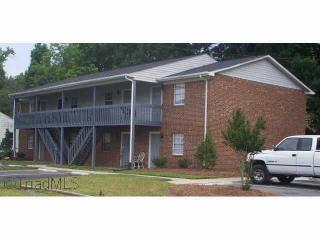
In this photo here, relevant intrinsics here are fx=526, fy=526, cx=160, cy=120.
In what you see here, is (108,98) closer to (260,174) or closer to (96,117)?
(96,117)

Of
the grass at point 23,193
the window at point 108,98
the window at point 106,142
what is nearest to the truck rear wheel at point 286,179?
the grass at point 23,193

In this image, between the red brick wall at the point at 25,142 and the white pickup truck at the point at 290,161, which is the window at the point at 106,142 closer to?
the red brick wall at the point at 25,142

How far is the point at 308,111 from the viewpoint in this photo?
31125mm

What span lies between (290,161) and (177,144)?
8.91 metres

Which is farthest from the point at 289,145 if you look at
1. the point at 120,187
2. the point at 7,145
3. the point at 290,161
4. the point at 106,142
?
the point at 7,145

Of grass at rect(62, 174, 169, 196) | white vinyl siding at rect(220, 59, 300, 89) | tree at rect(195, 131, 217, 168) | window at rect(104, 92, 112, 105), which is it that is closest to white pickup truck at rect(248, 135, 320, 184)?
grass at rect(62, 174, 169, 196)

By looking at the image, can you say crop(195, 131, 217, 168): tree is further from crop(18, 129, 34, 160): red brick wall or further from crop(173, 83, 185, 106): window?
crop(18, 129, 34, 160): red brick wall

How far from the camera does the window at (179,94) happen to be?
26.2 meters

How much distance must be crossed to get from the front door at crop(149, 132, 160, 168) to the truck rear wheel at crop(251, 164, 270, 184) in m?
8.72

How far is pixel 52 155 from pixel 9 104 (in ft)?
27.5

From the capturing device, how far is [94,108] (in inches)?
1129

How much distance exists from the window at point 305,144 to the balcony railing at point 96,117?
398 inches

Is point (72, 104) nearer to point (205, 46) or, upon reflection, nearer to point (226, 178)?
point (205, 46)
